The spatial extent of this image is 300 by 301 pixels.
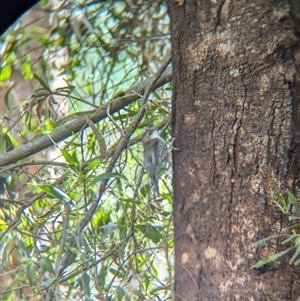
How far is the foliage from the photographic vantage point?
65 cm

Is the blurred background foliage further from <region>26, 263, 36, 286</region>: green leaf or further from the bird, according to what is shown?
the bird

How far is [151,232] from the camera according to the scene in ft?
3.17

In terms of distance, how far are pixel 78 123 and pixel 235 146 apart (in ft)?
1.40

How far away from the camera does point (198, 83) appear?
76 cm

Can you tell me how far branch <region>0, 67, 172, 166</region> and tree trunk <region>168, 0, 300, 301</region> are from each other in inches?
7.9

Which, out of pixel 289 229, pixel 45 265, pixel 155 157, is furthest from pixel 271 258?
pixel 45 265

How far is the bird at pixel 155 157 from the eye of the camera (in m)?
0.84

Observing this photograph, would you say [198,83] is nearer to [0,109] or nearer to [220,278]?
[220,278]

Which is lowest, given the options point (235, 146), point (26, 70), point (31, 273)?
point (31, 273)

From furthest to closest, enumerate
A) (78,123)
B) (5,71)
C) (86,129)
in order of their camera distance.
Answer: (5,71)
(86,129)
(78,123)

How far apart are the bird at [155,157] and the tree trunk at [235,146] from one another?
0.07 metres

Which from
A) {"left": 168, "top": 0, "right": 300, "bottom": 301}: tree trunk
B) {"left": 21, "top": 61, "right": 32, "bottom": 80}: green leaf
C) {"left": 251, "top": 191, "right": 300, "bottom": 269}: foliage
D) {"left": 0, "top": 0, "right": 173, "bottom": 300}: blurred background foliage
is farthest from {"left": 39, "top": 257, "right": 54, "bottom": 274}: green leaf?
{"left": 21, "top": 61, "right": 32, "bottom": 80}: green leaf

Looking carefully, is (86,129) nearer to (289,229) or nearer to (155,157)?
(155,157)

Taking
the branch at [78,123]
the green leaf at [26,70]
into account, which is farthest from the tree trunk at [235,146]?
the green leaf at [26,70]
